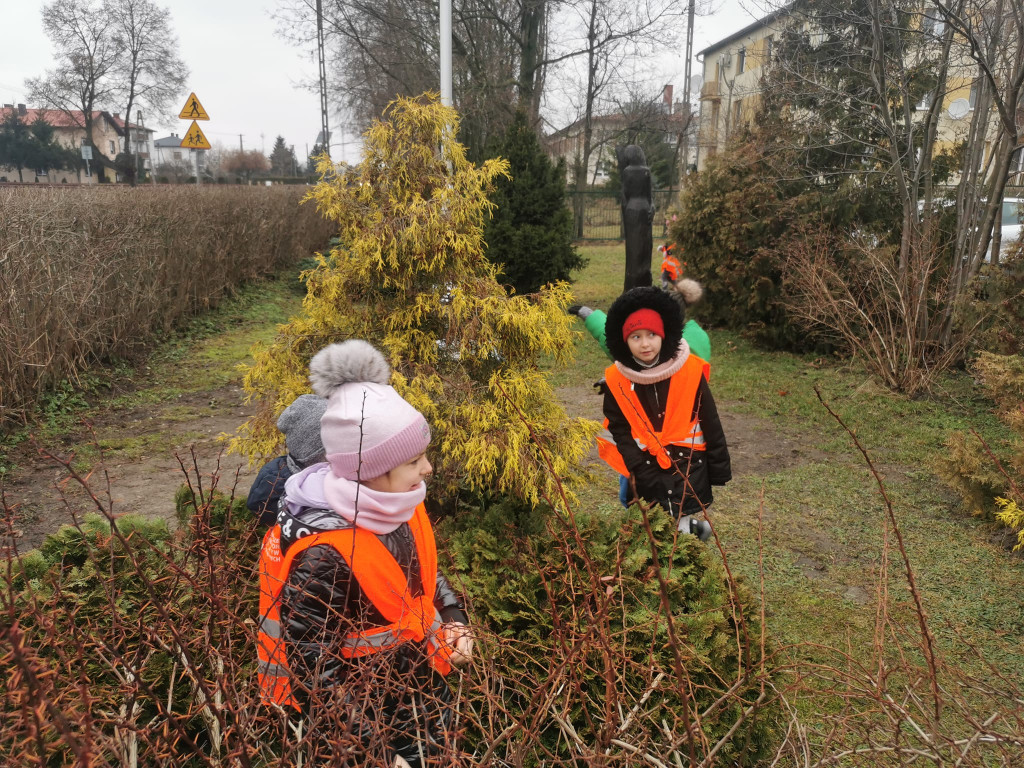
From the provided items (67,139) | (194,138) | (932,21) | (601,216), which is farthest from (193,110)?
(67,139)

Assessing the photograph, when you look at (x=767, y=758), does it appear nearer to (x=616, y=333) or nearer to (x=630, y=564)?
(x=630, y=564)

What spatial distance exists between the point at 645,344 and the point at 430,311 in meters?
1.12

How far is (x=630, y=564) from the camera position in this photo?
2.99 m

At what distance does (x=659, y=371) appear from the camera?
379 centimetres

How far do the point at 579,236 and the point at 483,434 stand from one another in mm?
25804

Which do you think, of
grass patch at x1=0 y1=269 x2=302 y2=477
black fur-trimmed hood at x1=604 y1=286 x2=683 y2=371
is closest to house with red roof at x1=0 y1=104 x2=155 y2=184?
grass patch at x1=0 y1=269 x2=302 y2=477

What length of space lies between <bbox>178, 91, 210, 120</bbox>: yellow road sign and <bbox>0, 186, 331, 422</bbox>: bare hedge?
1.88m

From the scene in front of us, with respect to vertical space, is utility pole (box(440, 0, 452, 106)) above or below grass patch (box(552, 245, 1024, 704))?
above

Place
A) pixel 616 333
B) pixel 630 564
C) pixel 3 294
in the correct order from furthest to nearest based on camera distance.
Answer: pixel 3 294, pixel 616 333, pixel 630 564

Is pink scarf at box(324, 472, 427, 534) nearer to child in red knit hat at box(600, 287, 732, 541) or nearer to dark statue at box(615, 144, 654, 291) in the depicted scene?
child in red knit hat at box(600, 287, 732, 541)

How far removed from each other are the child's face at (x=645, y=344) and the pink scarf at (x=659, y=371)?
0.07 meters

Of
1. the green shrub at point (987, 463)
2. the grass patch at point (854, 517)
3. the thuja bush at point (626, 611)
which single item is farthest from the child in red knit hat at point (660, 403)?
the green shrub at point (987, 463)

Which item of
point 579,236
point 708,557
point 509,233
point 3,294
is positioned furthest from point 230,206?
point 579,236

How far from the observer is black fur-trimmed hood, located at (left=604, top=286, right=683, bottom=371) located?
3752 millimetres
